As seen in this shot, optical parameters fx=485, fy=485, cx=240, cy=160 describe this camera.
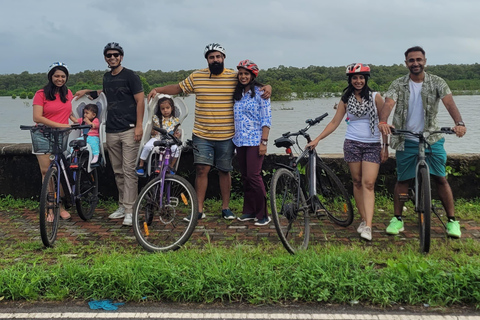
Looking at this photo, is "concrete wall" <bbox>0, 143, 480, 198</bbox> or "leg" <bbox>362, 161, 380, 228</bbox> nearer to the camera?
"leg" <bbox>362, 161, 380, 228</bbox>

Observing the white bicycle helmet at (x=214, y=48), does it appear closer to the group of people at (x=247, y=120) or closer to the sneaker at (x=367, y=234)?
the group of people at (x=247, y=120)

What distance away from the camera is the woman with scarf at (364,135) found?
5254mm

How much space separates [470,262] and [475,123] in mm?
13383

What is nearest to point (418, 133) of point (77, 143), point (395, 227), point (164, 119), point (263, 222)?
point (395, 227)

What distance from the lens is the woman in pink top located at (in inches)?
231

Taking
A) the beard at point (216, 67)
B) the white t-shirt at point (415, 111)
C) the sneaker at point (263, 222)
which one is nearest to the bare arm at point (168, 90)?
the beard at point (216, 67)

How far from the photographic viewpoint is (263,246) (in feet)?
16.2

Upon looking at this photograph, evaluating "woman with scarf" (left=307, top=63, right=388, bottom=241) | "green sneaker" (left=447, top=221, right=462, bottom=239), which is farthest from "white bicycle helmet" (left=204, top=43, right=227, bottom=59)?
"green sneaker" (left=447, top=221, right=462, bottom=239)

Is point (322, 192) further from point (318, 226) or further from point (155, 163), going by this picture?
point (155, 163)

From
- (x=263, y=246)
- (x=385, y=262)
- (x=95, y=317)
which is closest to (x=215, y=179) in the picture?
(x=263, y=246)

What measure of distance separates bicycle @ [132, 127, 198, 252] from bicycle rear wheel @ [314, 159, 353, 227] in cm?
158

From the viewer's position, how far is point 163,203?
5203mm

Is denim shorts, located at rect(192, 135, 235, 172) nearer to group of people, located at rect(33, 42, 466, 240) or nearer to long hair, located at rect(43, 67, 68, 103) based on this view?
group of people, located at rect(33, 42, 466, 240)

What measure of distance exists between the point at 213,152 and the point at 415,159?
237 cm
